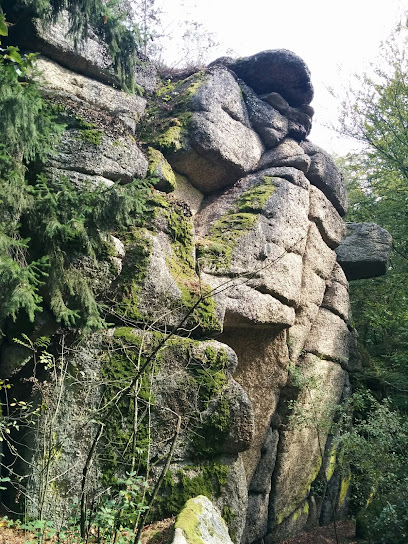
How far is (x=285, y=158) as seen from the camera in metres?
11.8

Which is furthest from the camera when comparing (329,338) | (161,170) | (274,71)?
(274,71)

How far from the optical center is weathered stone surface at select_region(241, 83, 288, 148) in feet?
39.6

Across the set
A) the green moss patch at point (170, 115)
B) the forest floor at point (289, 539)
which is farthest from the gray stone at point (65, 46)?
the forest floor at point (289, 539)

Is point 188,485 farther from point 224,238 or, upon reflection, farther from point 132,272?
point 224,238

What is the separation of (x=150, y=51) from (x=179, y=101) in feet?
9.65

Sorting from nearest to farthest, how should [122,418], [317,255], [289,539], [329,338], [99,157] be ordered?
[122,418] → [99,157] → [289,539] → [329,338] → [317,255]

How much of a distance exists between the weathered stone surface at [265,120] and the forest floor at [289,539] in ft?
29.3

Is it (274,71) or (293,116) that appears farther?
(293,116)

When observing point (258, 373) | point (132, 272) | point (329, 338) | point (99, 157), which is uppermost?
point (99, 157)

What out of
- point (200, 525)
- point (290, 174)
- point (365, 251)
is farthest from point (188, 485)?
point (365, 251)

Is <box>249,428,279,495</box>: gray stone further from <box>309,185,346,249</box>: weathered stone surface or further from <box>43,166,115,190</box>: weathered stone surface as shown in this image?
<box>43,166,115,190</box>: weathered stone surface

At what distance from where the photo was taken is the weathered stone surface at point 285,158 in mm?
11695

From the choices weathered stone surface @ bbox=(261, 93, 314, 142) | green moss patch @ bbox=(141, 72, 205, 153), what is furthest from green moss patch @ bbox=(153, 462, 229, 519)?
weathered stone surface @ bbox=(261, 93, 314, 142)

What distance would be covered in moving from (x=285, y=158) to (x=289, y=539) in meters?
8.42
